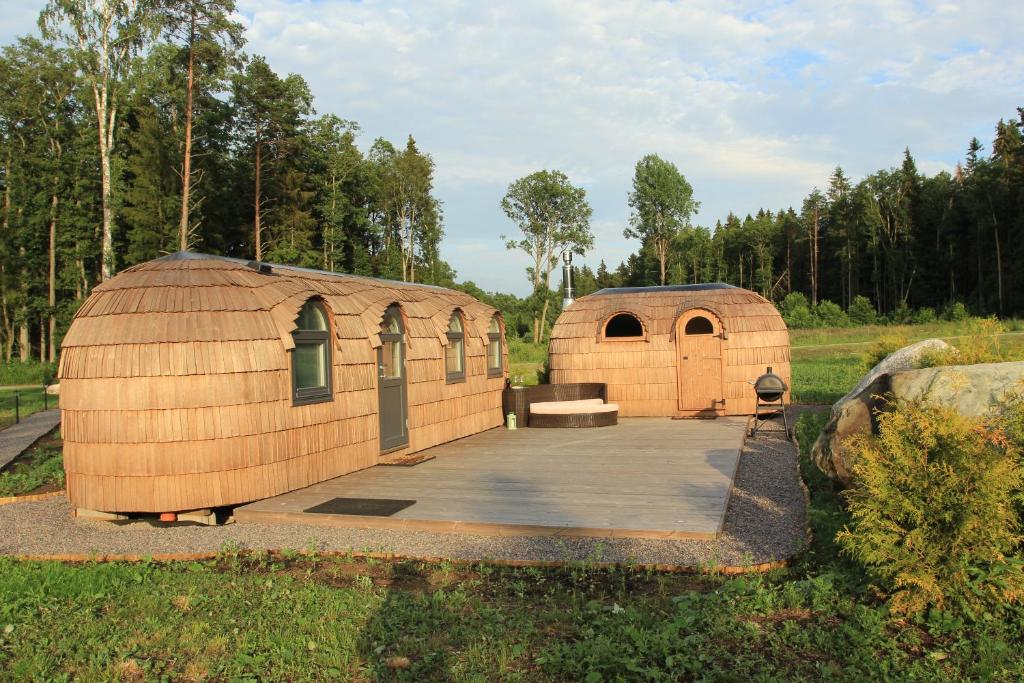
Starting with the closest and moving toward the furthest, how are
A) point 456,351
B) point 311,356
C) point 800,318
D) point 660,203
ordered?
point 311,356 < point 456,351 < point 800,318 < point 660,203

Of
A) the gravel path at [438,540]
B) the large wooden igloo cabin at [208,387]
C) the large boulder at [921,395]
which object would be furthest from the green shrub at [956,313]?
the large wooden igloo cabin at [208,387]

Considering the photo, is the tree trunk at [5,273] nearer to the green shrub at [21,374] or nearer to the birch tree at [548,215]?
the green shrub at [21,374]

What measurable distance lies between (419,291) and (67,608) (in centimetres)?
795

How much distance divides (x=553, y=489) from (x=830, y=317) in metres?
44.2

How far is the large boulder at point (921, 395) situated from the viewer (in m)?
5.15

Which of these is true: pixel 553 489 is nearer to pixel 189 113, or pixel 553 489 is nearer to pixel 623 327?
pixel 623 327

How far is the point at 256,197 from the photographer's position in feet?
108

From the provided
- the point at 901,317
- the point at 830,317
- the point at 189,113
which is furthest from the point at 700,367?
the point at 830,317

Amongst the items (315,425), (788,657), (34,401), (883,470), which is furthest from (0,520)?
(34,401)

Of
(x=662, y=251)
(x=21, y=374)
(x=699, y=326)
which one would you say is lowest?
(x=21, y=374)

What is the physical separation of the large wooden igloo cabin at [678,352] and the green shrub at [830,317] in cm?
3389

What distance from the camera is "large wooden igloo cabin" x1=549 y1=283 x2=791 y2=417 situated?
1427 centimetres

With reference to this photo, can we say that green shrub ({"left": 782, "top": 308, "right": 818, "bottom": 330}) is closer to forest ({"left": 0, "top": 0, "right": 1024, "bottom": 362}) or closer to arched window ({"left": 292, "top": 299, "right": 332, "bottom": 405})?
forest ({"left": 0, "top": 0, "right": 1024, "bottom": 362})

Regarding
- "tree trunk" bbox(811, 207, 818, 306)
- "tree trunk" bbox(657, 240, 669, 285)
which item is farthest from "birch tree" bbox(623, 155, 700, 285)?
"tree trunk" bbox(811, 207, 818, 306)
